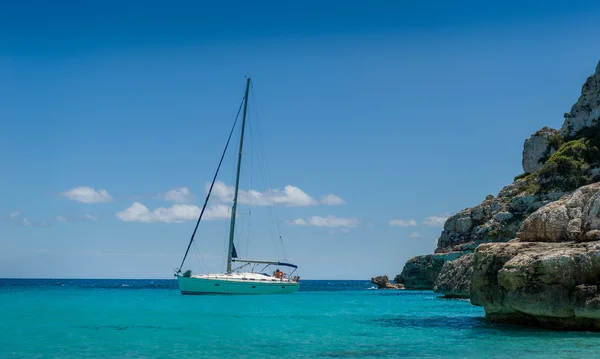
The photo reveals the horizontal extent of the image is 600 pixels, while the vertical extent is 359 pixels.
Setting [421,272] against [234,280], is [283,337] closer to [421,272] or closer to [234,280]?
[234,280]

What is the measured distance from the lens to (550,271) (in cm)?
2423

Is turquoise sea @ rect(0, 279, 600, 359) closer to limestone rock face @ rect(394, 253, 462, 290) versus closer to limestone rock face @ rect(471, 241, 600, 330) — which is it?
limestone rock face @ rect(471, 241, 600, 330)

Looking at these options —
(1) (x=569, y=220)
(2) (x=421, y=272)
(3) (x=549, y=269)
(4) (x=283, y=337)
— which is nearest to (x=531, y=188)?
(2) (x=421, y=272)

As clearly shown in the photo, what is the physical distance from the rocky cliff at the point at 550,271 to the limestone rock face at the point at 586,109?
60.5m

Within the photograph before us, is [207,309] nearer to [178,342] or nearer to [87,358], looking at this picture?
[178,342]

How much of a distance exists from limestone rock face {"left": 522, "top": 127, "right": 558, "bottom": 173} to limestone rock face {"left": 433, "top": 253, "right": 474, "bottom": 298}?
3568 cm

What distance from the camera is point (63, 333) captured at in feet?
97.1

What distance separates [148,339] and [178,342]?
1.90 m

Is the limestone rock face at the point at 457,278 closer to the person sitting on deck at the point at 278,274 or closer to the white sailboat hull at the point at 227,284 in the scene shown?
the white sailboat hull at the point at 227,284

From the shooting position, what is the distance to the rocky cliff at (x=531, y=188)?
237 ft

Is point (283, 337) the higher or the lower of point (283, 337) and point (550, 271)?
the lower

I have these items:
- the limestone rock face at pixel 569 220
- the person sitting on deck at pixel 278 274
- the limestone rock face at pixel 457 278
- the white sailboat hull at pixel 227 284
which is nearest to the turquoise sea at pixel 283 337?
the limestone rock face at pixel 569 220

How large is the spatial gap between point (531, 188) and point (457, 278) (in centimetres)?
2611

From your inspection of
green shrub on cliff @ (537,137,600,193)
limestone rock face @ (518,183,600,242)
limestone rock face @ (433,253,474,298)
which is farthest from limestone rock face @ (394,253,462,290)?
limestone rock face @ (518,183,600,242)
